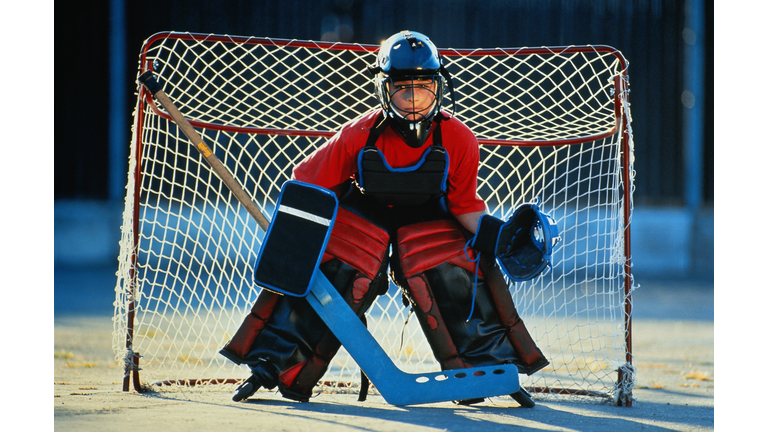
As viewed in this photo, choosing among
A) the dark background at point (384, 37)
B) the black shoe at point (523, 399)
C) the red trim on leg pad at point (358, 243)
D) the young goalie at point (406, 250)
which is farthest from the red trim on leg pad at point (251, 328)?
the dark background at point (384, 37)

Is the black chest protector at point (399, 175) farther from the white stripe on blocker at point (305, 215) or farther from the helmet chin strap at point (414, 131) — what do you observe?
the white stripe on blocker at point (305, 215)

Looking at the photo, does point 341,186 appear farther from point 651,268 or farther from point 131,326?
point 651,268

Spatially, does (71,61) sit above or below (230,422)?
above

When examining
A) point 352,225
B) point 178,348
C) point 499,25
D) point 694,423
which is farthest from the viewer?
point 499,25

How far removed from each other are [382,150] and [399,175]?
16 centimetres

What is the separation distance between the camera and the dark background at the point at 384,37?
7.17 metres

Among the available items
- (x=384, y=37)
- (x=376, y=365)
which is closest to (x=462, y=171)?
(x=376, y=365)

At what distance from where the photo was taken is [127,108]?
7.52m

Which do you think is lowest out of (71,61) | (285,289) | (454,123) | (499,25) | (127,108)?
(285,289)

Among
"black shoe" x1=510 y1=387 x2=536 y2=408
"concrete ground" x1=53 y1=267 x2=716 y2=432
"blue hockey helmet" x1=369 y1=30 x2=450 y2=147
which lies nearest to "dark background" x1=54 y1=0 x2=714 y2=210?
"concrete ground" x1=53 y1=267 x2=716 y2=432

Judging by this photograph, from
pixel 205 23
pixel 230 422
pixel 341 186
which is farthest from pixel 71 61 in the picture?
pixel 230 422

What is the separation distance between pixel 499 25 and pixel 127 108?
4660 millimetres

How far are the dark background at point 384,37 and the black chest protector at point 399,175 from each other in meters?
4.99

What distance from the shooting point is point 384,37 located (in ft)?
24.2
